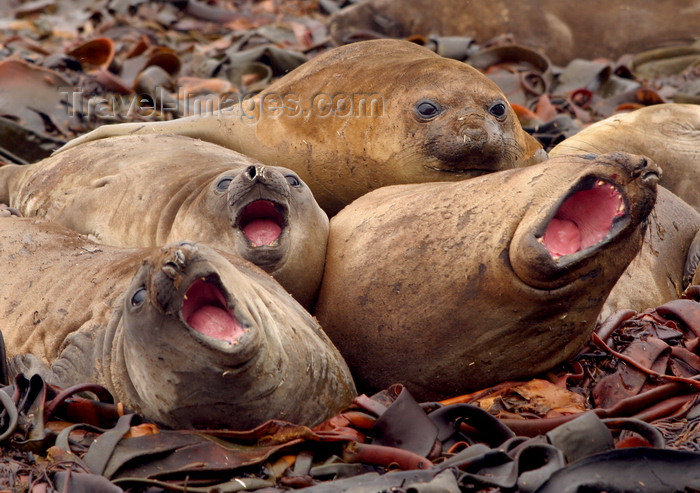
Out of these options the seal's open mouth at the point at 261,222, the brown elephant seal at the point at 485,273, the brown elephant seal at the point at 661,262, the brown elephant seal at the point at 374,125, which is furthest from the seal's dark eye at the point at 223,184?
the brown elephant seal at the point at 661,262

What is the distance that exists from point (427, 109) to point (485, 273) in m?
1.47

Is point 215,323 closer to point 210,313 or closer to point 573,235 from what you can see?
point 210,313

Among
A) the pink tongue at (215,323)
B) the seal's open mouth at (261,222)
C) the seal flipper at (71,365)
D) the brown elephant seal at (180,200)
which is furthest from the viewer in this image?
the seal's open mouth at (261,222)

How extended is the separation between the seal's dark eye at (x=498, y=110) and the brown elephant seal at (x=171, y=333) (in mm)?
1475

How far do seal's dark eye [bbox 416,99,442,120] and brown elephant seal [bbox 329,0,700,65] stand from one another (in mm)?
4094

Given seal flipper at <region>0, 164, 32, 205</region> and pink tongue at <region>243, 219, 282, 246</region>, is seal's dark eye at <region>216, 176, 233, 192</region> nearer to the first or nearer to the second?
pink tongue at <region>243, 219, 282, 246</region>

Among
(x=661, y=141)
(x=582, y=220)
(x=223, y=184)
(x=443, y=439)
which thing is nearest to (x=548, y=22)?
(x=661, y=141)

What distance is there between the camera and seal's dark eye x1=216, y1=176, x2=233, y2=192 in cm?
424

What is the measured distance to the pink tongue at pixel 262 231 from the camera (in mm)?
4141

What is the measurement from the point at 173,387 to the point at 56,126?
3.96 m

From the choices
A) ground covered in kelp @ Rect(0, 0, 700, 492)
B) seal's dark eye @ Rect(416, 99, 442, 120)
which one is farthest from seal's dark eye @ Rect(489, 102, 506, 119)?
ground covered in kelp @ Rect(0, 0, 700, 492)

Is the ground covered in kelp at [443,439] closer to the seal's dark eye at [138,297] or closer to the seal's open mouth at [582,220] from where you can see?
Answer: the seal's dark eye at [138,297]

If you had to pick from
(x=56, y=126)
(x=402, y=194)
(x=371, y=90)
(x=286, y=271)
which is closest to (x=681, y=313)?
(x=402, y=194)

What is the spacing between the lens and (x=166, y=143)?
5219 mm
